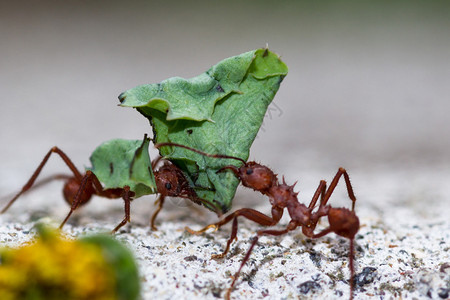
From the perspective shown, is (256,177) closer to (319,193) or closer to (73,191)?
(319,193)

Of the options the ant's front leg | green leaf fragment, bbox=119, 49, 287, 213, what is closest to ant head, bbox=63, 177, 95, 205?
green leaf fragment, bbox=119, 49, 287, 213

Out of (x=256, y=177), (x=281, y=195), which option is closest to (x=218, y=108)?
(x=256, y=177)

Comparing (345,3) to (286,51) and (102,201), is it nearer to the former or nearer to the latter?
(286,51)

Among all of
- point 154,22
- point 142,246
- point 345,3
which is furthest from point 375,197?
point 345,3

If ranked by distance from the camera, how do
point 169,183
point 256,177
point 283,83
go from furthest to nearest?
1. point 283,83
2. point 169,183
3. point 256,177

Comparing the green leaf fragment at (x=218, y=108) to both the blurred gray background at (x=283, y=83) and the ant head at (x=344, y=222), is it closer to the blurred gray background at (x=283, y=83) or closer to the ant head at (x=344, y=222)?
the ant head at (x=344, y=222)

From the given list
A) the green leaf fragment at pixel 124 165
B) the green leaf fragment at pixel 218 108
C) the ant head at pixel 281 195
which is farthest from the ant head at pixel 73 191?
the ant head at pixel 281 195
